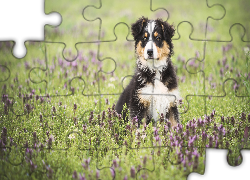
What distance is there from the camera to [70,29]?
36.8 feet

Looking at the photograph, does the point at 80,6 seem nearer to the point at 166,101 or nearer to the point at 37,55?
the point at 37,55

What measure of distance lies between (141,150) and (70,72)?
13.2 ft

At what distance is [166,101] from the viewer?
17.0 feet

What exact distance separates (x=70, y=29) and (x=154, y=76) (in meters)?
6.74

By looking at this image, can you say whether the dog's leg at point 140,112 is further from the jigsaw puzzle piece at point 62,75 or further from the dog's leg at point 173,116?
the jigsaw puzzle piece at point 62,75

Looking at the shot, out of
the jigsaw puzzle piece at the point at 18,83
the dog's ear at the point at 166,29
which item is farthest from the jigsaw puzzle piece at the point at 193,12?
the dog's ear at the point at 166,29

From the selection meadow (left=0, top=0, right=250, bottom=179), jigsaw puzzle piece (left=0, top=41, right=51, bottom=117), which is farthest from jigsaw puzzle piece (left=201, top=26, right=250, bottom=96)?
jigsaw puzzle piece (left=0, top=41, right=51, bottom=117)

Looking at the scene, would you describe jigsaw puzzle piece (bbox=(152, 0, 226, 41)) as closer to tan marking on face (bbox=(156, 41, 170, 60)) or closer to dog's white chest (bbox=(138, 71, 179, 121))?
tan marking on face (bbox=(156, 41, 170, 60))

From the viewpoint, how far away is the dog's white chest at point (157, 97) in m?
5.14

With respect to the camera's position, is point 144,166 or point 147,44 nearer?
point 144,166

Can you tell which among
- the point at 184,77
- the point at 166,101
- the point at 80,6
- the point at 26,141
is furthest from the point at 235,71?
the point at 80,6

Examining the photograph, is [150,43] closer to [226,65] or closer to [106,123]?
[106,123]

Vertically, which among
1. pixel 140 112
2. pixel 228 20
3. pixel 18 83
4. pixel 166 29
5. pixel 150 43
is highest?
pixel 228 20

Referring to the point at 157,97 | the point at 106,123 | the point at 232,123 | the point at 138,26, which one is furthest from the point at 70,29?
the point at 232,123
